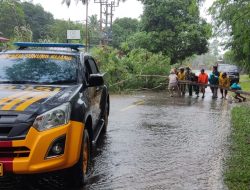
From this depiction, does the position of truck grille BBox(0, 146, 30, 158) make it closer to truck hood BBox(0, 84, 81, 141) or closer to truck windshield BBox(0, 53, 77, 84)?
truck hood BBox(0, 84, 81, 141)

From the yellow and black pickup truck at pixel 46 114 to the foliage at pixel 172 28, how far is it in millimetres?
25828

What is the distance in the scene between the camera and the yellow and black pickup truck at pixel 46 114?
4.77m

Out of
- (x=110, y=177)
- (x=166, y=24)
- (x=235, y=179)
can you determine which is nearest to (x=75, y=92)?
(x=110, y=177)

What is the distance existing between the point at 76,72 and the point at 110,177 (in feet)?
5.43

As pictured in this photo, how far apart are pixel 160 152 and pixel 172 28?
25.5 m

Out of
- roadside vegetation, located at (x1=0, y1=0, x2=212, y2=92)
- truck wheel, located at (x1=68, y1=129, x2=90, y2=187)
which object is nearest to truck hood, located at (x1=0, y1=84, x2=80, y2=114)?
truck wheel, located at (x1=68, y1=129, x2=90, y2=187)

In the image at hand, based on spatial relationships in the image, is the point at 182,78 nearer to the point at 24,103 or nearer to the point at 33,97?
the point at 33,97

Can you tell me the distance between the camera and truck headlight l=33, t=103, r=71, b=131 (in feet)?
16.1

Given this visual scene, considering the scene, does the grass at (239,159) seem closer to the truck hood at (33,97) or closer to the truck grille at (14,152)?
the truck hood at (33,97)

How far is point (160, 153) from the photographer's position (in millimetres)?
7918

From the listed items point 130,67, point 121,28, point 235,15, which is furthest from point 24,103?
point 121,28

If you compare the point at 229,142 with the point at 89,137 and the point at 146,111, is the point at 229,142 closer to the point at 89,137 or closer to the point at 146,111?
the point at 89,137

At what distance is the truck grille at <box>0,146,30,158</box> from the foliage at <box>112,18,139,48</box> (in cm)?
5811

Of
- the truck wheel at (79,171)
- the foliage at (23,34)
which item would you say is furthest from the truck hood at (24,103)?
the foliage at (23,34)
